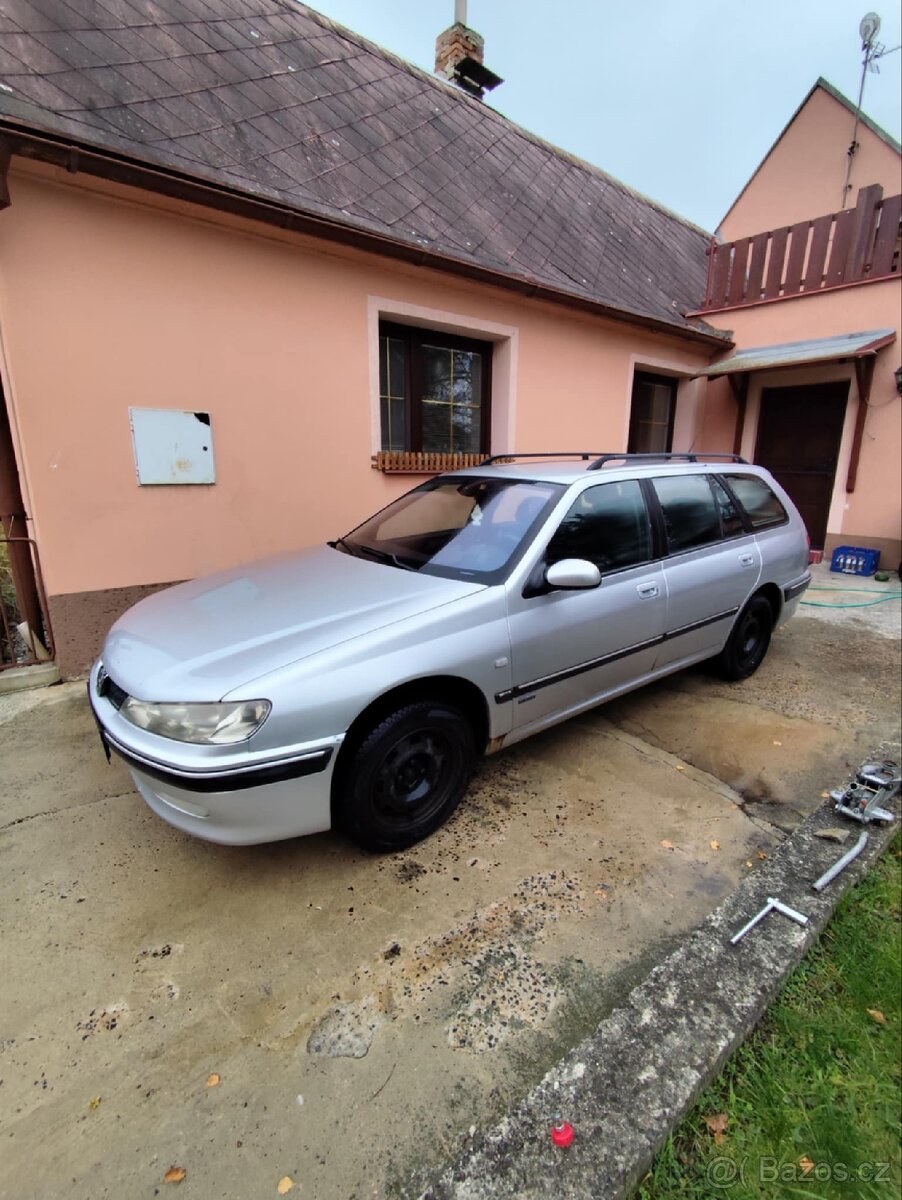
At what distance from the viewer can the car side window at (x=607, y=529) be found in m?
2.90

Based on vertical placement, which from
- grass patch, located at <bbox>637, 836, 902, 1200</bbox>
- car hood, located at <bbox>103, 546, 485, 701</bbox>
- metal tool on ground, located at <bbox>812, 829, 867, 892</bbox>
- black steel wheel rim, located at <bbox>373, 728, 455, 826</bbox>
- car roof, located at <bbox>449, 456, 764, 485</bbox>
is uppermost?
car roof, located at <bbox>449, 456, 764, 485</bbox>

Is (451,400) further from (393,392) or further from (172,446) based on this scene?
(172,446)

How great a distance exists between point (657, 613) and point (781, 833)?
123 centimetres

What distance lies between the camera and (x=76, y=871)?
238 cm

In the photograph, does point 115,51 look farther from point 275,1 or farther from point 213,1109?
point 213,1109

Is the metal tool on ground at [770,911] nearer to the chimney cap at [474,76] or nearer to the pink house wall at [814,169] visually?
the pink house wall at [814,169]

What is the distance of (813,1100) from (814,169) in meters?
12.8

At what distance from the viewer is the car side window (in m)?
2.90

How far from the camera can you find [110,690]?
7.82 feet

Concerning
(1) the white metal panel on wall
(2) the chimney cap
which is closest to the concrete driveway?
(1) the white metal panel on wall

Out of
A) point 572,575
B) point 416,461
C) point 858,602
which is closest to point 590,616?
point 572,575

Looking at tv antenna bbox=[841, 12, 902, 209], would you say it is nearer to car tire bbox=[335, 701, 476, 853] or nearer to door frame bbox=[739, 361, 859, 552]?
door frame bbox=[739, 361, 859, 552]

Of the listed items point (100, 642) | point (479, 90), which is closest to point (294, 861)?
point (100, 642)

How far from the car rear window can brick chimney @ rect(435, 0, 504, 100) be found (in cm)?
882
